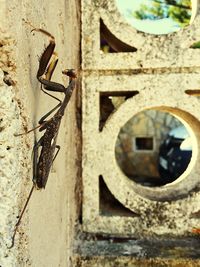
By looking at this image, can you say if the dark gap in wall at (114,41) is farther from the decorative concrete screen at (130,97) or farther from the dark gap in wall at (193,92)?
the dark gap in wall at (193,92)

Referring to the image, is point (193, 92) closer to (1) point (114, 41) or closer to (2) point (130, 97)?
(2) point (130, 97)

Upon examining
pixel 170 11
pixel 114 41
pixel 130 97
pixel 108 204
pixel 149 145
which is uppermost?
pixel 170 11

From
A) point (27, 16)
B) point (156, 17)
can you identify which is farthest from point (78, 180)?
point (156, 17)

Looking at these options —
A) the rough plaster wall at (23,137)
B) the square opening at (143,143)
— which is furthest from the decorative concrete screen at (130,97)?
the square opening at (143,143)

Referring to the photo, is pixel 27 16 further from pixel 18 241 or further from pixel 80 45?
pixel 80 45

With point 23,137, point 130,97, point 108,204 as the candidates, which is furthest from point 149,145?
point 23,137

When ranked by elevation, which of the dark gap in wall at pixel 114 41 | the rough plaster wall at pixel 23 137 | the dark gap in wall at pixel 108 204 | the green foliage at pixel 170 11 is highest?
the green foliage at pixel 170 11
